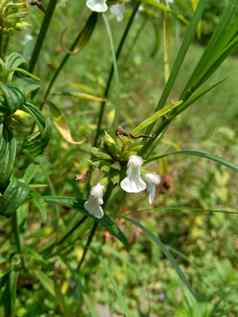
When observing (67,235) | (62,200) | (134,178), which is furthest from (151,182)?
(67,235)

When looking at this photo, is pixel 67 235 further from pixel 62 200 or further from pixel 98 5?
pixel 98 5

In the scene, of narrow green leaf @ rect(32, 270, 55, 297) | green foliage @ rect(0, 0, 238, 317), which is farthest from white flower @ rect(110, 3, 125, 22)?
narrow green leaf @ rect(32, 270, 55, 297)

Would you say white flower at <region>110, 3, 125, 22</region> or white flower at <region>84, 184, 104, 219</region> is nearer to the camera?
white flower at <region>84, 184, 104, 219</region>

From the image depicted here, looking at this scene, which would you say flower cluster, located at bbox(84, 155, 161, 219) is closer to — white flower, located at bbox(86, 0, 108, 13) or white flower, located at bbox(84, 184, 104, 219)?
white flower, located at bbox(84, 184, 104, 219)

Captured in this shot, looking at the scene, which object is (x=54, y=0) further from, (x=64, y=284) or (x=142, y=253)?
(x=142, y=253)

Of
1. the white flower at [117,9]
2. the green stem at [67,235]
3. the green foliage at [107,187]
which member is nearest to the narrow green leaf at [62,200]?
the green foliage at [107,187]

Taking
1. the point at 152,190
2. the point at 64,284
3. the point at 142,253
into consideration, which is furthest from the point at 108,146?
the point at 142,253

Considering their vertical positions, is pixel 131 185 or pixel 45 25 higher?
pixel 45 25
